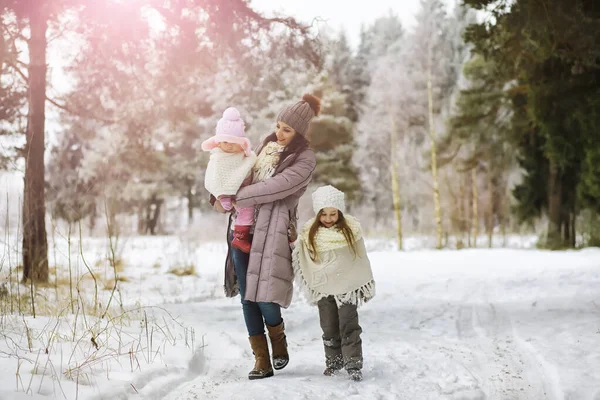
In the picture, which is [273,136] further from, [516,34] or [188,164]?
[188,164]

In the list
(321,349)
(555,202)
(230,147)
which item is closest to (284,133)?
(230,147)

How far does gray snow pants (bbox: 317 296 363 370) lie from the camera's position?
12.5 ft

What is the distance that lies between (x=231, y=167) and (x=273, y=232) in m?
0.53

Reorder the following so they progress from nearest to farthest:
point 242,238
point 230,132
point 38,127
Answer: point 230,132 < point 242,238 < point 38,127

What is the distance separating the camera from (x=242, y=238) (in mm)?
3885

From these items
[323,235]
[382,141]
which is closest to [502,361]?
[323,235]

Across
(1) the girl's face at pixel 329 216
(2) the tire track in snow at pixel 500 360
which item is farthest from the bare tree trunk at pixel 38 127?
(2) the tire track in snow at pixel 500 360

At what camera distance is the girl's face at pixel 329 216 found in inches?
154

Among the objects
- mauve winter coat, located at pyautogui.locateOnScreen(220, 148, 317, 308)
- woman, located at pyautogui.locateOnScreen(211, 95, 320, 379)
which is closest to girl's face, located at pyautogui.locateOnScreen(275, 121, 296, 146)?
woman, located at pyautogui.locateOnScreen(211, 95, 320, 379)

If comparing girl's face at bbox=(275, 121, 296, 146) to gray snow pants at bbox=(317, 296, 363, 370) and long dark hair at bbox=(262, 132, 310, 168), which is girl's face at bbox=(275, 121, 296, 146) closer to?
long dark hair at bbox=(262, 132, 310, 168)

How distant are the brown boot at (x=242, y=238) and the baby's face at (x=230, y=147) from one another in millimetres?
534

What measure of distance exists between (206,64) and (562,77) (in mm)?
6368

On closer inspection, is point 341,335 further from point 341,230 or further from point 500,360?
point 500,360

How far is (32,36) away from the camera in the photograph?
8344mm
